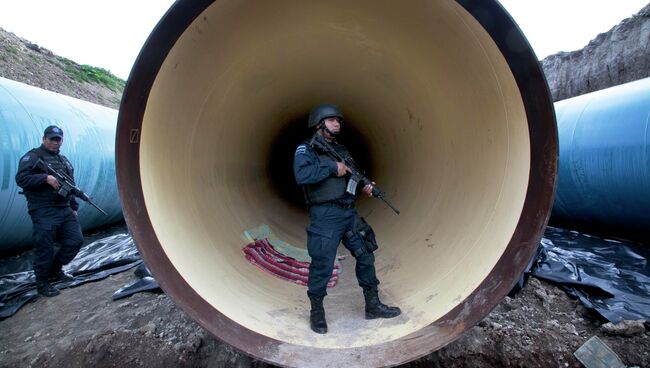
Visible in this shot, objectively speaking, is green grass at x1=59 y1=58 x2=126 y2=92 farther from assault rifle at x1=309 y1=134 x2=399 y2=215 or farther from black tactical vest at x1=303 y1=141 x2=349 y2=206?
black tactical vest at x1=303 y1=141 x2=349 y2=206

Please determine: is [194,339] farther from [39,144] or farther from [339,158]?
[39,144]

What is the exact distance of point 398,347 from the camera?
2199 mm

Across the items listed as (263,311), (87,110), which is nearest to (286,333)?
(263,311)

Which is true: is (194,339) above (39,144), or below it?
below

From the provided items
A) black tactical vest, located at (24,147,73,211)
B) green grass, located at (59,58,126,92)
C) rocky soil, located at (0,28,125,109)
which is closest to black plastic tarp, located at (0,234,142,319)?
black tactical vest, located at (24,147,73,211)

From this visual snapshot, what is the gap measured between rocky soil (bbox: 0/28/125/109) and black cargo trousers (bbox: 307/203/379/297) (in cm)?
1392

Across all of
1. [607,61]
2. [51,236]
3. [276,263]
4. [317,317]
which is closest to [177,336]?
[276,263]

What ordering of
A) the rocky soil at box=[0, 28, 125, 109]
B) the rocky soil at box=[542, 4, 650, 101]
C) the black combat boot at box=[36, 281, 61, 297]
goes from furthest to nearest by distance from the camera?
1. the rocky soil at box=[0, 28, 125, 109]
2. the rocky soil at box=[542, 4, 650, 101]
3. the black combat boot at box=[36, 281, 61, 297]

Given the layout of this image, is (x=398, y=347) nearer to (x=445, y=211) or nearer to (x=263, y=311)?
(x=263, y=311)

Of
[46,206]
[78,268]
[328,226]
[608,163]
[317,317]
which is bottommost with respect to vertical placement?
[78,268]

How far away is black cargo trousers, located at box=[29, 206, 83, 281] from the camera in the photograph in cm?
411

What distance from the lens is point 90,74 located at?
1827 centimetres

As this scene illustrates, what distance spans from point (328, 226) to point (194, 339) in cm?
135

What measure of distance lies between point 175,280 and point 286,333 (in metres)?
0.72
